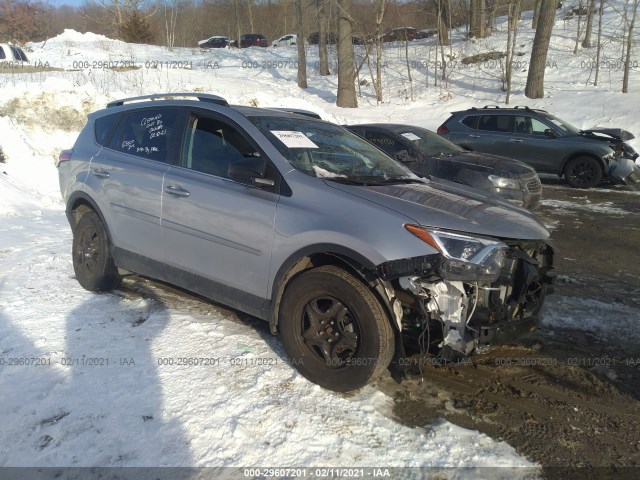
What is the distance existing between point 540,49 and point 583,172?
8.49 meters

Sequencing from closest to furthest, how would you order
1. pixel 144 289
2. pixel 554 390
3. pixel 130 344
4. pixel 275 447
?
pixel 275 447 < pixel 554 390 < pixel 130 344 < pixel 144 289

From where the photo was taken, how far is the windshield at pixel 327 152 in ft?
12.1

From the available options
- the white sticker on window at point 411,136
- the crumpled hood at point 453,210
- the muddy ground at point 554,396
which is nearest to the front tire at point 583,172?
the white sticker on window at point 411,136

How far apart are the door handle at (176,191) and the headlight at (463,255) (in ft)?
6.12

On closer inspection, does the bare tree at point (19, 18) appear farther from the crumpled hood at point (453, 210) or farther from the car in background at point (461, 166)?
the crumpled hood at point (453, 210)

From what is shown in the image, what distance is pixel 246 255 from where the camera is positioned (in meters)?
3.63

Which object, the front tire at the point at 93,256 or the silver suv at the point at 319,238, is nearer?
the silver suv at the point at 319,238

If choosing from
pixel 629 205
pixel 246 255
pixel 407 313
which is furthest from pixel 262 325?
pixel 629 205

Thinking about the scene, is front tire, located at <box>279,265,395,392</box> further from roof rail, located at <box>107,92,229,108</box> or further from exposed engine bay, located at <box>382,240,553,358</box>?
roof rail, located at <box>107,92,229,108</box>

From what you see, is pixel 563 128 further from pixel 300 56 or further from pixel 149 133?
pixel 300 56

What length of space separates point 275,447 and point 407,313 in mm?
1114

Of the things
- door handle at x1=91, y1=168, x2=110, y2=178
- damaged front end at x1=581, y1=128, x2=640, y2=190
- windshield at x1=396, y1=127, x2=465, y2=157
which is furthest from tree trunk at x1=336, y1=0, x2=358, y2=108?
door handle at x1=91, y1=168, x2=110, y2=178

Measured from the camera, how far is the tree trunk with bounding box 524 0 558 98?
16981 mm

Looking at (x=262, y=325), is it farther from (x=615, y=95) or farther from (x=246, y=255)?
(x=615, y=95)
